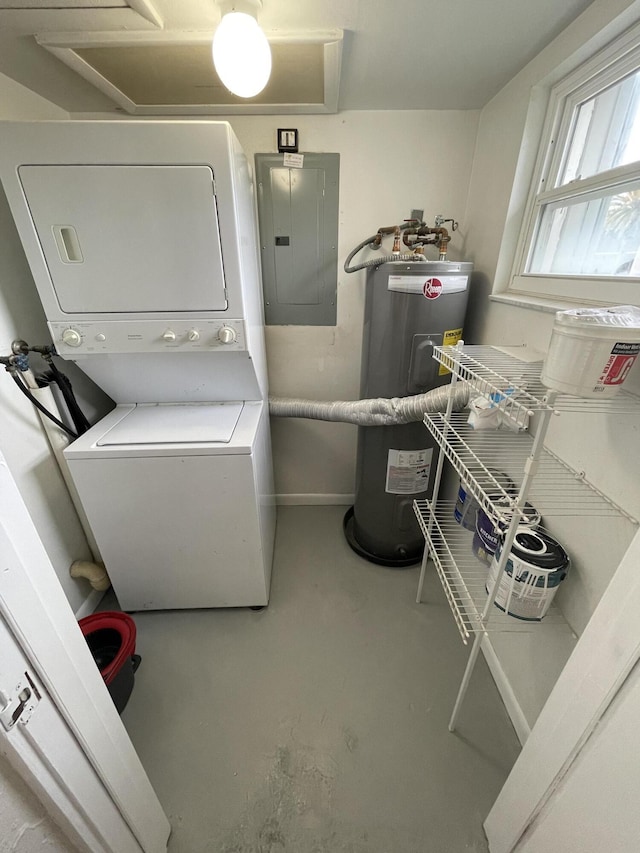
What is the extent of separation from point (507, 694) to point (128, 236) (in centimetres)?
216

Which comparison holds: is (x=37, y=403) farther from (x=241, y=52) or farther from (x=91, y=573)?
(x=241, y=52)

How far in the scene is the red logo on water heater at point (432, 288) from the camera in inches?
55.4

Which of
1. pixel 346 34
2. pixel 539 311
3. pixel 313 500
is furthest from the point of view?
pixel 313 500

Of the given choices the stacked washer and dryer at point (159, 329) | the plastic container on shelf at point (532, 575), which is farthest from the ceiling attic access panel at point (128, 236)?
the plastic container on shelf at point (532, 575)

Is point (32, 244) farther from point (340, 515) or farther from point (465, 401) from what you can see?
point (340, 515)

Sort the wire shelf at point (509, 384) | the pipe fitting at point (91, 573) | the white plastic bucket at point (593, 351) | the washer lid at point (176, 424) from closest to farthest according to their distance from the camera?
1. the white plastic bucket at point (593, 351)
2. the wire shelf at point (509, 384)
3. the washer lid at point (176, 424)
4. the pipe fitting at point (91, 573)

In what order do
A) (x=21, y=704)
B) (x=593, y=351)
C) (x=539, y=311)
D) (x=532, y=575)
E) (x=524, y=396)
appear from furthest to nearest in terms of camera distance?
(x=539, y=311) < (x=532, y=575) < (x=524, y=396) < (x=593, y=351) < (x=21, y=704)

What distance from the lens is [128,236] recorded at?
1158 millimetres

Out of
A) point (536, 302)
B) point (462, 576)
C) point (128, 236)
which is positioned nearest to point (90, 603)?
point (128, 236)

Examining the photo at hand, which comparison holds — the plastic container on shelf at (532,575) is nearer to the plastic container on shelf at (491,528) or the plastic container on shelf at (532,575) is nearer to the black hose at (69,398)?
the plastic container on shelf at (491,528)

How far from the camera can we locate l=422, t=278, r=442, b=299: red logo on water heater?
4.62ft

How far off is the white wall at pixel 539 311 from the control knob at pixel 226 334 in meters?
1.10

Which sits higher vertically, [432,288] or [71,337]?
[432,288]

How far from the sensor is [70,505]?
1.57 m
